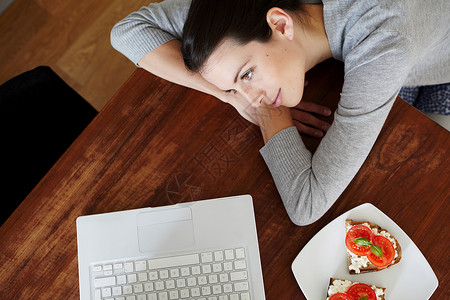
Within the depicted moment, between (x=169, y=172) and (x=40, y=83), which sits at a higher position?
(x=40, y=83)

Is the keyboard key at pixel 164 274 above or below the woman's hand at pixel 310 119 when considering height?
below

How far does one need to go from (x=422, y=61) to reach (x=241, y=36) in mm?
504

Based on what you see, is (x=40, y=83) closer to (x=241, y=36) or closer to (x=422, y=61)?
(x=241, y=36)

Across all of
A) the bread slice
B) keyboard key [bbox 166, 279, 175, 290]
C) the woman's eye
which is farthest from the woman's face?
keyboard key [bbox 166, 279, 175, 290]

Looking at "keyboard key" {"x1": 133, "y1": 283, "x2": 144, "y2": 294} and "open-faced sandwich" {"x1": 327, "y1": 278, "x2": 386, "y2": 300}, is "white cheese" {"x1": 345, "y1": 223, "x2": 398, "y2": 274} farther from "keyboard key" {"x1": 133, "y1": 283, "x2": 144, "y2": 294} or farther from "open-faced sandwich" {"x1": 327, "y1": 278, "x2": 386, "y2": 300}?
"keyboard key" {"x1": 133, "y1": 283, "x2": 144, "y2": 294}

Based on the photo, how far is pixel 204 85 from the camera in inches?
35.0

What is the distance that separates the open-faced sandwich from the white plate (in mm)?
14

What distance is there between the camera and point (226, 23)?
0.73 m

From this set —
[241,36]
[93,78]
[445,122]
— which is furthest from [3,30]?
[445,122]

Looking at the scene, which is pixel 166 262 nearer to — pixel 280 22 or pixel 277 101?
pixel 277 101

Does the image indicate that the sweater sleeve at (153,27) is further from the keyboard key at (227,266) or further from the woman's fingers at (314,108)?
the keyboard key at (227,266)

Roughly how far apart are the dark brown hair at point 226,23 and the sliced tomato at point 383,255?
47cm

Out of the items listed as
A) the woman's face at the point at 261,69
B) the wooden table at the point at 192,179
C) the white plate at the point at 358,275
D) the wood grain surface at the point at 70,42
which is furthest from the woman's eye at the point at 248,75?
the wood grain surface at the point at 70,42

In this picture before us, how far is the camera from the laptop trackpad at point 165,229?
2.72 feet
